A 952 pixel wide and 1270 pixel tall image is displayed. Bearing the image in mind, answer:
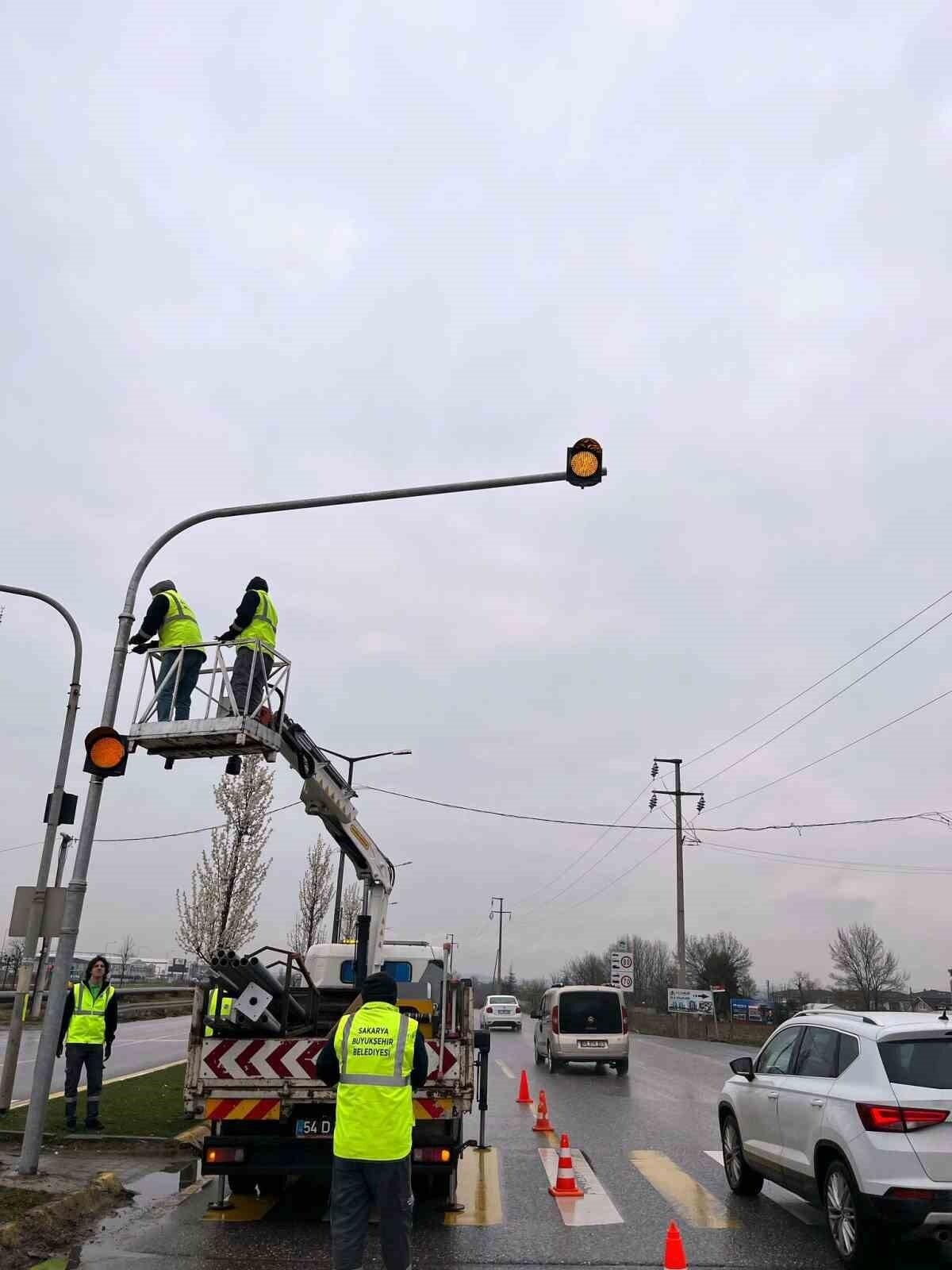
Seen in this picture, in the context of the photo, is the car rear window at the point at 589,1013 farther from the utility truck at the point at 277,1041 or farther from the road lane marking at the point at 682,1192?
the utility truck at the point at 277,1041

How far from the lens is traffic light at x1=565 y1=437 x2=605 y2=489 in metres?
9.95

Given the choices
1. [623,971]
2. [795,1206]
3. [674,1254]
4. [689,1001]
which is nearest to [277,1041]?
[674,1254]

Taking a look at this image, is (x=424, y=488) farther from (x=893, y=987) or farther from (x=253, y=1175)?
(x=893, y=987)

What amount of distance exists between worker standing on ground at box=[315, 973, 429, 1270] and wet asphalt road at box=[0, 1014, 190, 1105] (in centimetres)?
1002

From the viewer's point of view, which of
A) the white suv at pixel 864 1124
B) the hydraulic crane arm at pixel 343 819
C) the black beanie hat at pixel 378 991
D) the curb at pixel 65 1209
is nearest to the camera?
the black beanie hat at pixel 378 991

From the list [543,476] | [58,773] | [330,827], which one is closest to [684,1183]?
[330,827]

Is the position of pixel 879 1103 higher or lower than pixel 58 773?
lower

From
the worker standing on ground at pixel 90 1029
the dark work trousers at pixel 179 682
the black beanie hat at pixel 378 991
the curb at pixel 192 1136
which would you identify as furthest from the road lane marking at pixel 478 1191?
the dark work trousers at pixel 179 682

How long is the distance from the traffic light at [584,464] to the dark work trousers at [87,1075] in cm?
794

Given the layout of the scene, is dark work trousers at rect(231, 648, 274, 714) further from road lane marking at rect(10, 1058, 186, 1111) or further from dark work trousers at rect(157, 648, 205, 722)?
road lane marking at rect(10, 1058, 186, 1111)

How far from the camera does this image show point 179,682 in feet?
31.8

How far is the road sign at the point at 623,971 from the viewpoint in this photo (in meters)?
44.6

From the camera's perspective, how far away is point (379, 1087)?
5.83 m

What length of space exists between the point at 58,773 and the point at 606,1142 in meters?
7.75
